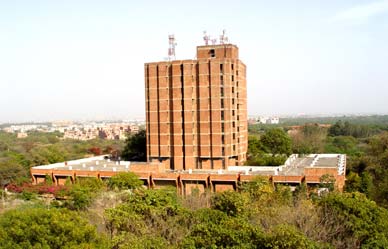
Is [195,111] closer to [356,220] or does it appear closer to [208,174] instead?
[208,174]

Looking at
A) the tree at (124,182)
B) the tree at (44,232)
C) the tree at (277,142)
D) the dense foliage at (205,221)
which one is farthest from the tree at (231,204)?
the tree at (277,142)

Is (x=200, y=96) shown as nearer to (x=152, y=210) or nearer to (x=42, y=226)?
(x=152, y=210)

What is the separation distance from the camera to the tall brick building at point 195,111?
4212cm

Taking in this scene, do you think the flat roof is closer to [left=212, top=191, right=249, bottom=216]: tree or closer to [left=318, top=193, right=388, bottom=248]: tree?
[left=212, top=191, right=249, bottom=216]: tree

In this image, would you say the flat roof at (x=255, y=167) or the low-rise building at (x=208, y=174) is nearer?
the low-rise building at (x=208, y=174)

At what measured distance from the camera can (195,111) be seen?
4291 centimetres

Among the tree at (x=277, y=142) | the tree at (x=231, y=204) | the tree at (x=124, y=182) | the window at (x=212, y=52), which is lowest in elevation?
the tree at (x=124, y=182)

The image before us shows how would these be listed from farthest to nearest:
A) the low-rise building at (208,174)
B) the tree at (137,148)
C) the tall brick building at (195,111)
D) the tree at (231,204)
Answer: the tree at (137,148), the tall brick building at (195,111), the low-rise building at (208,174), the tree at (231,204)

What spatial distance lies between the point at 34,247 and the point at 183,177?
76.4 feet

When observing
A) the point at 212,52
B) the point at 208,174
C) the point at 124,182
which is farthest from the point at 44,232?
the point at 212,52

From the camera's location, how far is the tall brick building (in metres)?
42.1

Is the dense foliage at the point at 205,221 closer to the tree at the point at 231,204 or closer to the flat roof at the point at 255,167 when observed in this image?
the tree at the point at 231,204

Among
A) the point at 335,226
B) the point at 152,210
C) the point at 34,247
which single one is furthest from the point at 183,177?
the point at 34,247

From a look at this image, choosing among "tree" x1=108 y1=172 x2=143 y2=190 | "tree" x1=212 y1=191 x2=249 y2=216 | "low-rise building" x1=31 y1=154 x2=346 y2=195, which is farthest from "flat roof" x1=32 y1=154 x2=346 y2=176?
"tree" x1=212 y1=191 x2=249 y2=216
